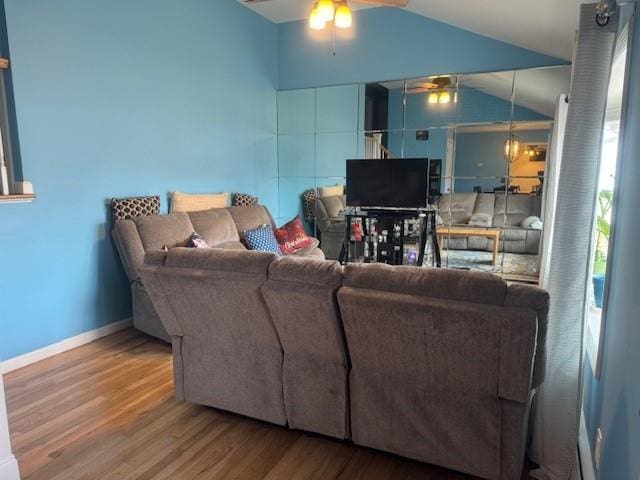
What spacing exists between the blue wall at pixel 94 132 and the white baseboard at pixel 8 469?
137 centimetres

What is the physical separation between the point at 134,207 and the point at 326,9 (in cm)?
215

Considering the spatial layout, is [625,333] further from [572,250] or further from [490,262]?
[490,262]

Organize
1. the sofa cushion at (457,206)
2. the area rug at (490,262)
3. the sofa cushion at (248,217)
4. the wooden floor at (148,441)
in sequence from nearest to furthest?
the wooden floor at (148,441) < the sofa cushion at (248,217) < the sofa cushion at (457,206) < the area rug at (490,262)

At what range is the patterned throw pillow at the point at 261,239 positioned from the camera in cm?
426

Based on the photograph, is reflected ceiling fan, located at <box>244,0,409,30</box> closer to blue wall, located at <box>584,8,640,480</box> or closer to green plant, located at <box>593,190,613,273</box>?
green plant, located at <box>593,190,613,273</box>

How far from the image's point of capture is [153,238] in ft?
11.4

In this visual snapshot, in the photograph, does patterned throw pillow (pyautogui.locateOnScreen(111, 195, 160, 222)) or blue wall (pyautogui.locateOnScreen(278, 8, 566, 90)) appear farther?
blue wall (pyautogui.locateOnScreen(278, 8, 566, 90))

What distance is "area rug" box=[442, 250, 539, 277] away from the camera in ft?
17.8

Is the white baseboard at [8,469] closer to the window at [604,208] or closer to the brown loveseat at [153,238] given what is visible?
the brown loveseat at [153,238]

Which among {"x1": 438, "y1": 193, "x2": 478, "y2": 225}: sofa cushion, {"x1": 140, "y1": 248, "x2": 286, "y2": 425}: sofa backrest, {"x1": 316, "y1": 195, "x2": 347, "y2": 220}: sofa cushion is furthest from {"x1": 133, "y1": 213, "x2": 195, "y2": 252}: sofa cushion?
{"x1": 438, "y1": 193, "x2": 478, "y2": 225}: sofa cushion


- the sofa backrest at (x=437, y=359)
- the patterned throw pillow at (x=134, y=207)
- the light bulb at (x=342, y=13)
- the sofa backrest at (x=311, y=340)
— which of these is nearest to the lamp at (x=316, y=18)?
the light bulb at (x=342, y=13)

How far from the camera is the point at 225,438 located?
217cm

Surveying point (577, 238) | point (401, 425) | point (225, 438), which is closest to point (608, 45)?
point (577, 238)

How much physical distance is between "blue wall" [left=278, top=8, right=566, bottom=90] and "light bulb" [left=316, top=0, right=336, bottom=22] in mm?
2289
